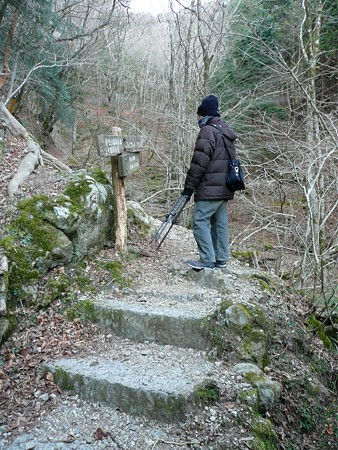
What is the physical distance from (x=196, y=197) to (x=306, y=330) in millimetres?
2127

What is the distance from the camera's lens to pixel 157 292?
4547mm

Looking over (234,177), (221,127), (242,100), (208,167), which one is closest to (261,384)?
(234,177)

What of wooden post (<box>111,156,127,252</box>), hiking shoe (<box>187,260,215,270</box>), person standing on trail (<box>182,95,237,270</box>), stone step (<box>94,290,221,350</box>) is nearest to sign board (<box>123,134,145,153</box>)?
wooden post (<box>111,156,127,252</box>)

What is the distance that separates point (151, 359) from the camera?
3533 millimetres

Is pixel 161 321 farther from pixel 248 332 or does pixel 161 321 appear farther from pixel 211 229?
pixel 211 229

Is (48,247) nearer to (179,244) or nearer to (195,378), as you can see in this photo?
(195,378)

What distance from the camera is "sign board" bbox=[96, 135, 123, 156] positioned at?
4.41 metres

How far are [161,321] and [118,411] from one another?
3.26 ft

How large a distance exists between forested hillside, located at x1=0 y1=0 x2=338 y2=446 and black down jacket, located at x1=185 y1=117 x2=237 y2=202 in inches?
81.1

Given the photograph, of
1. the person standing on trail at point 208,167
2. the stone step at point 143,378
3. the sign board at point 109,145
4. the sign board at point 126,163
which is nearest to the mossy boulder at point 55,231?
the sign board at point 126,163

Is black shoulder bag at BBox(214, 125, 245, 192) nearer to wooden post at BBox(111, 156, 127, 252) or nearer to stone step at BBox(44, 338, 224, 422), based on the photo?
wooden post at BBox(111, 156, 127, 252)

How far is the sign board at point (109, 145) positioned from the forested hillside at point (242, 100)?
129 centimetres

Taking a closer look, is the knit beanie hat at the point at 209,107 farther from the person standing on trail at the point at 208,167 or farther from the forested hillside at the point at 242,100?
the forested hillside at the point at 242,100

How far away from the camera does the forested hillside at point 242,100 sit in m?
6.70
